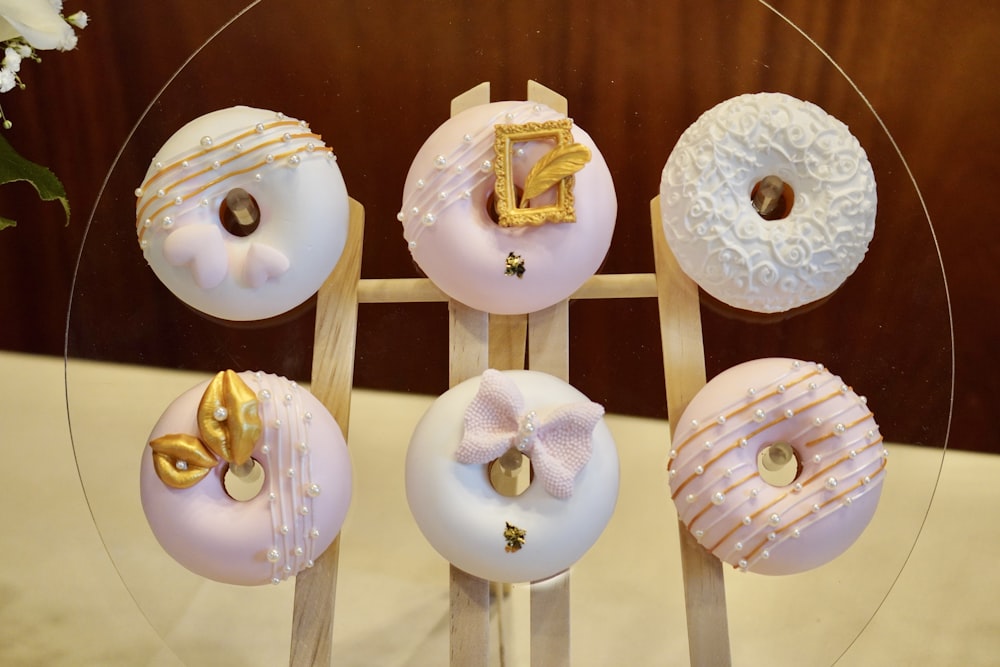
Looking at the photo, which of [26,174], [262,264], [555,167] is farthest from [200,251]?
[555,167]

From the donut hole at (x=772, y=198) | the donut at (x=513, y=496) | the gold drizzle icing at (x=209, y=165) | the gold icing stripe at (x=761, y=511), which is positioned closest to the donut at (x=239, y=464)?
the donut at (x=513, y=496)

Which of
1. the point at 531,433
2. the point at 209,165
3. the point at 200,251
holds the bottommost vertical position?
the point at 531,433

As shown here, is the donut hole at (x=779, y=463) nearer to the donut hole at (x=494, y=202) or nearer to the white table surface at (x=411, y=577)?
the white table surface at (x=411, y=577)

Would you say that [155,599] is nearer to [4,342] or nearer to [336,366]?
[336,366]

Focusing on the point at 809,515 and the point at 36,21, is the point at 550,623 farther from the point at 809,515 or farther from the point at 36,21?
the point at 36,21

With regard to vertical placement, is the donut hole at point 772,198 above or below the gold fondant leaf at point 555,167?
below
